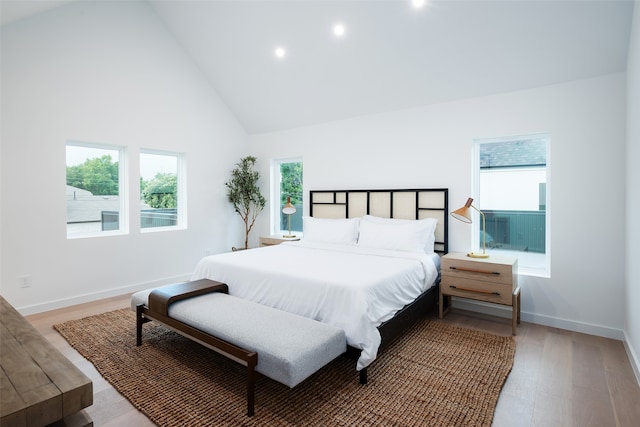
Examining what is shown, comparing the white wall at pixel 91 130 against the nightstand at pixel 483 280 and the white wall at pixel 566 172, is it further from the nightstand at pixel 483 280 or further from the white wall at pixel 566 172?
the nightstand at pixel 483 280

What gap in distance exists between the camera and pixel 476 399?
208cm

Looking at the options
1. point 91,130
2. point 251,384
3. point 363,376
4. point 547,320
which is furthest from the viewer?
point 91,130

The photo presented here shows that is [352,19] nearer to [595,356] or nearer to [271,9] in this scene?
[271,9]

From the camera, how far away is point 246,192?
557cm

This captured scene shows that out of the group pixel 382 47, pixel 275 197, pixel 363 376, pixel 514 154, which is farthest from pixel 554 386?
pixel 275 197

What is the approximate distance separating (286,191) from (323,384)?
3.88 m

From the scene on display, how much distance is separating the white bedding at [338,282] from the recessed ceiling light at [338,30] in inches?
91.8

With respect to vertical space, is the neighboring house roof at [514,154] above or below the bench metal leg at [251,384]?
above

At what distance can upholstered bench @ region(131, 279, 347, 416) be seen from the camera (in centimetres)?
187

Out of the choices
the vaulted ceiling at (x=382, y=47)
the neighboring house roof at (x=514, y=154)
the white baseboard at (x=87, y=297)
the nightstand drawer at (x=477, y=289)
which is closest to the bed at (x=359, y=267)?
the nightstand drawer at (x=477, y=289)

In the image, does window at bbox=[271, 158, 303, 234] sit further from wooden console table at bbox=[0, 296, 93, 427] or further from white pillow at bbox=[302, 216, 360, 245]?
wooden console table at bbox=[0, 296, 93, 427]

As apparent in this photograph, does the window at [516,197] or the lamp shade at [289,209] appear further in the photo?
the lamp shade at [289,209]

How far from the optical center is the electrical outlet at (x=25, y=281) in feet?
11.4

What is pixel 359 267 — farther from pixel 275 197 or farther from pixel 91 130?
pixel 91 130
